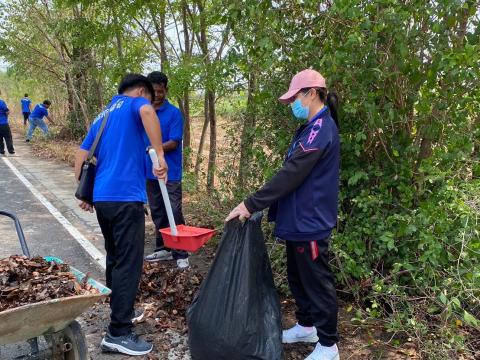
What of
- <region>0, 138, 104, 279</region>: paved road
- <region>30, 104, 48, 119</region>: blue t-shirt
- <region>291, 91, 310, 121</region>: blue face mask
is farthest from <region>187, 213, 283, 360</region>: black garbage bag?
<region>30, 104, 48, 119</region>: blue t-shirt

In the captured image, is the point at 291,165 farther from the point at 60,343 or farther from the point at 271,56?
the point at 60,343

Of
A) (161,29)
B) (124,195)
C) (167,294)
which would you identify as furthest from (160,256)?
(161,29)

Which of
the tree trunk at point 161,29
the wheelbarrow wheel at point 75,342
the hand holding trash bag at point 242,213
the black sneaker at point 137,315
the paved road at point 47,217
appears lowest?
the black sneaker at point 137,315

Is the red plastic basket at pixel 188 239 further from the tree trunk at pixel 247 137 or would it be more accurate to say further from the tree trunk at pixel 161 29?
the tree trunk at pixel 161 29

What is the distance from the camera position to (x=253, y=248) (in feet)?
10.2

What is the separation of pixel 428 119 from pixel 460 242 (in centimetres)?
94

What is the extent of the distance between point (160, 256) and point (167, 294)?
1.02 m

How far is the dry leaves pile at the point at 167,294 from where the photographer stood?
3920mm

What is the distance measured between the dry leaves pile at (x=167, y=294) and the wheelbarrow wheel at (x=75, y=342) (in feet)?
3.28

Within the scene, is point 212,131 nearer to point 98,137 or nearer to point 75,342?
point 98,137

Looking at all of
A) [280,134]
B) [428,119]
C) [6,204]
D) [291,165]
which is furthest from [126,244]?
[6,204]

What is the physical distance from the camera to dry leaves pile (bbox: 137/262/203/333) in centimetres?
392

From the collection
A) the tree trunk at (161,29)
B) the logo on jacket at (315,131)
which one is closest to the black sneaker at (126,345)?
the logo on jacket at (315,131)

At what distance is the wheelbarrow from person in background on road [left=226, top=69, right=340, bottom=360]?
43.8 inches
